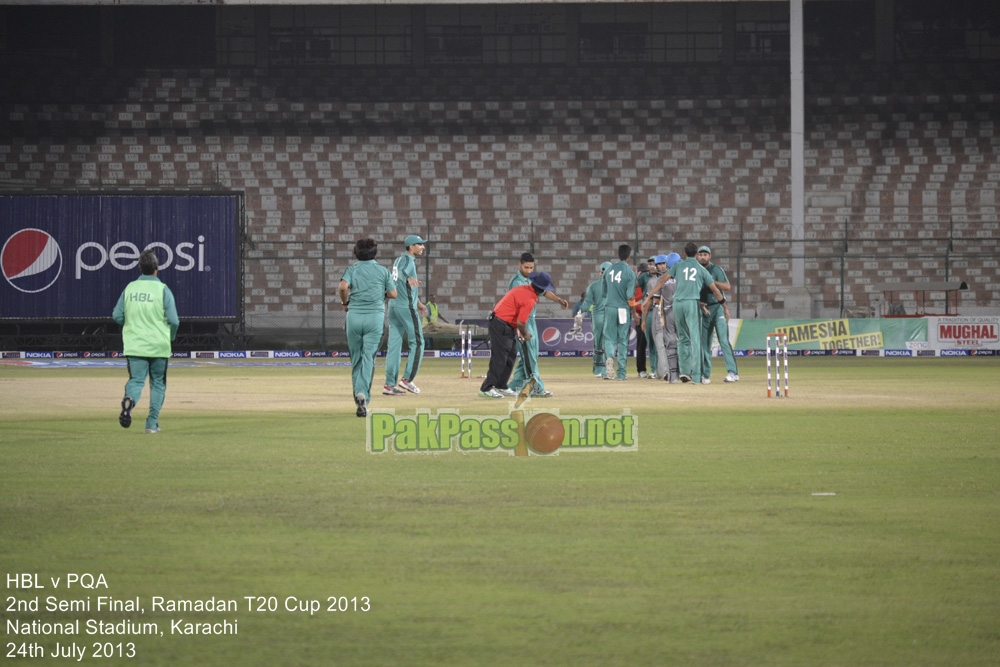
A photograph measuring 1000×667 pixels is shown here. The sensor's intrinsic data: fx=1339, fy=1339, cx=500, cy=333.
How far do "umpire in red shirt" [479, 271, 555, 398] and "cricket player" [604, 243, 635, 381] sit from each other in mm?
5197

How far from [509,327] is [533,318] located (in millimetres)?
2592

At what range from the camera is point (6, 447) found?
1178 cm

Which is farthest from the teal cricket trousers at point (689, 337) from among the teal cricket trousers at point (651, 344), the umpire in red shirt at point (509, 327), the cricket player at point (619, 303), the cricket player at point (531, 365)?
the umpire in red shirt at point (509, 327)

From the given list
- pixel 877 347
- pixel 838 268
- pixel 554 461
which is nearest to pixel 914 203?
pixel 838 268

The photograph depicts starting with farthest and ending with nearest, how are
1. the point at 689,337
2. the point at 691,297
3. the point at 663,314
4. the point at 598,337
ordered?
the point at 598,337, the point at 663,314, the point at 689,337, the point at 691,297

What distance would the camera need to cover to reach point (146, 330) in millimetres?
12531

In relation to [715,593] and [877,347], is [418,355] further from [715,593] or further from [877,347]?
[877,347]

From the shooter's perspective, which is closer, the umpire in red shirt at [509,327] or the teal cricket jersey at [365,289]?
the teal cricket jersey at [365,289]

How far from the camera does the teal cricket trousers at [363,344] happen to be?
14.2 metres

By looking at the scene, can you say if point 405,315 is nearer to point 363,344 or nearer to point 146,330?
point 363,344

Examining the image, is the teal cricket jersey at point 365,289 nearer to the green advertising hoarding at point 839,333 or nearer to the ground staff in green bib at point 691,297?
the ground staff in green bib at point 691,297

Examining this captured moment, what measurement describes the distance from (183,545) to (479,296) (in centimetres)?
3399

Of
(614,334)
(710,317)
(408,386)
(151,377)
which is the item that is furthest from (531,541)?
(614,334)

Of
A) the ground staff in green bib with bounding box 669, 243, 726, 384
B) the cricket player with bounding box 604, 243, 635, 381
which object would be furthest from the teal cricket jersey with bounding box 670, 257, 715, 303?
the cricket player with bounding box 604, 243, 635, 381
